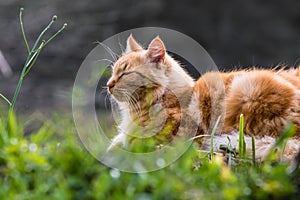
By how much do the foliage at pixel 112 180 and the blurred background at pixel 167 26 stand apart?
432 cm

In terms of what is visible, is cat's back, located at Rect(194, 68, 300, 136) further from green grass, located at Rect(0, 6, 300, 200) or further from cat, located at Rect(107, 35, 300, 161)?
green grass, located at Rect(0, 6, 300, 200)

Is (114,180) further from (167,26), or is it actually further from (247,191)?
(167,26)

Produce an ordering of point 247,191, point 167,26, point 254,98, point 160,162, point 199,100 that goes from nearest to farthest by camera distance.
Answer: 1. point 247,191
2. point 160,162
3. point 254,98
4. point 199,100
5. point 167,26

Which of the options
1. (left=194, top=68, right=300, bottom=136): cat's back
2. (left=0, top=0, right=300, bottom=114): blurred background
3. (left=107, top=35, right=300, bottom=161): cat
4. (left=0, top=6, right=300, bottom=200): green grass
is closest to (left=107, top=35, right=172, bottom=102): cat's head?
(left=107, top=35, right=300, bottom=161): cat

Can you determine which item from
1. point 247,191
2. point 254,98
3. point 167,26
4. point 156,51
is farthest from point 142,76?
point 167,26

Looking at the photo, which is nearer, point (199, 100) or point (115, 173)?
point (115, 173)

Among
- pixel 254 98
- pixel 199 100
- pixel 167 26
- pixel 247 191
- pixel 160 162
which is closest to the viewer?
pixel 247 191

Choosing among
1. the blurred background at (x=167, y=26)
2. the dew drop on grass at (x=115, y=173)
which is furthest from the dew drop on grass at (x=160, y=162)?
the blurred background at (x=167, y=26)

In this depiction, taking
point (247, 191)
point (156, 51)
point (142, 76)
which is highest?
point (156, 51)

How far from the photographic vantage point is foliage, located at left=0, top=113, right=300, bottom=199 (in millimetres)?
1803

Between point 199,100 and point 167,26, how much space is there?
11.6 feet

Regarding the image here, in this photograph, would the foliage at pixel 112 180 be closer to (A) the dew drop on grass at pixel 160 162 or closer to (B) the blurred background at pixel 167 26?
(A) the dew drop on grass at pixel 160 162

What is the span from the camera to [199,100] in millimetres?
3121

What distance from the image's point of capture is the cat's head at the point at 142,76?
319 cm
